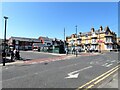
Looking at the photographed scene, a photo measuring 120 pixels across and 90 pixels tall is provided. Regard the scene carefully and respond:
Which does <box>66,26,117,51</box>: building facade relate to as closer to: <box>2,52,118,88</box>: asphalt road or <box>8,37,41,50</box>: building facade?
<box>8,37,41,50</box>: building facade

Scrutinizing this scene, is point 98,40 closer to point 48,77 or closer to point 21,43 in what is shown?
point 21,43

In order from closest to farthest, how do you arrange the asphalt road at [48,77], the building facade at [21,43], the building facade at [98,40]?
1. the asphalt road at [48,77]
2. the building facade at [98,40]
3. the building facade at [21,43]

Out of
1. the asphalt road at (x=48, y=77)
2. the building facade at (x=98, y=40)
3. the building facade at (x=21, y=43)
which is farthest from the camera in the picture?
the building facade at (x=21, y=43)

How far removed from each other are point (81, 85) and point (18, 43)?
80.7 metres

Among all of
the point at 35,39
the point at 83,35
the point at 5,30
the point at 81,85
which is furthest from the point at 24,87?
the point at 35,39

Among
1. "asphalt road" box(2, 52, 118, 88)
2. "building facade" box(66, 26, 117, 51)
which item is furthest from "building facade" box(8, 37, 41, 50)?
"asphalt road" box(2, 52, 118, 88)

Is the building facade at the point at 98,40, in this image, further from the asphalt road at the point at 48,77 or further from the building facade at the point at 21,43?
the asphalt road at the point at 48,77

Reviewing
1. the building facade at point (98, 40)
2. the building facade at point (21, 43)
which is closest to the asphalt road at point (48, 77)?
the building facade at point (98, 40)

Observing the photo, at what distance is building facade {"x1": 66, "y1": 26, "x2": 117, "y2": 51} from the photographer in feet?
215

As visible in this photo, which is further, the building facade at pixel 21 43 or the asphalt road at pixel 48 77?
the building facade at pixel 21 43

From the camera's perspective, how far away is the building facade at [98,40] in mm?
65438

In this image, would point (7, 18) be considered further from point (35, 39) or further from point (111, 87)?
point (35, 39)

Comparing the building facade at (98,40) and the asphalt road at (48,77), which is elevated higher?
the building facade at (98,40)

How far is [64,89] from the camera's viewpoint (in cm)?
724
